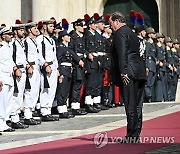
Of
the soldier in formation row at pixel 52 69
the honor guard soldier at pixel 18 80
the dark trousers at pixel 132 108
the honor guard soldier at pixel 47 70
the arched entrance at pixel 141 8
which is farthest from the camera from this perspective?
the arched entrance at pixel 141 8

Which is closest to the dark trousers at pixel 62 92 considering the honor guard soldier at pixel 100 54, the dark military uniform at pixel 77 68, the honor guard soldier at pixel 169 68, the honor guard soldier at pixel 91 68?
the dark military uniform at pixel 77 68

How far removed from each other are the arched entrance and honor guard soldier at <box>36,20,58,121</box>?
9043 millimetres

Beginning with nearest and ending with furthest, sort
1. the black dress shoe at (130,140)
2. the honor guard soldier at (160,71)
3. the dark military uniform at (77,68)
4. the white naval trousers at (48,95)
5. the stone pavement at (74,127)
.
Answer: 1. the black dress shoe at (130,140)
2. the stone pavement at (74,127)
3. the white naval trousers at (48,95)
4. the dark military uniform at (77,68)
5. the honor guard soldier at (160,71)

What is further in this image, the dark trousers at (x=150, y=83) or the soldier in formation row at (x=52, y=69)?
the dark trousers at (x=150, y=83)

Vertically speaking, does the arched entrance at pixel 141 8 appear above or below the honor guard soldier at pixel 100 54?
above

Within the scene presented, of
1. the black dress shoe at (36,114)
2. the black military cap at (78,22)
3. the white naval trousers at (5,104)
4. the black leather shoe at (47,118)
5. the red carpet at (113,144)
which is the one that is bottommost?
the red carpet at (113,144)

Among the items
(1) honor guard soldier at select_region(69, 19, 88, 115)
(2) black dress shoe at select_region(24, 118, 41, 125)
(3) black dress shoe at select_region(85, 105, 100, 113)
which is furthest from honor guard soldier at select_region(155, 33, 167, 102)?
(2) black dress shoe at select_region(24, 118, 41, 125)

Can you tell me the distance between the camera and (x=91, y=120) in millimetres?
14477

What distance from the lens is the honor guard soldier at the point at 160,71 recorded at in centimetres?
1988

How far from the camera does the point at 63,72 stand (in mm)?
15211

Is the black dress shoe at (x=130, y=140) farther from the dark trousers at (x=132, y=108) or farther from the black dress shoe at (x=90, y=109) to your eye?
the black dress shoe at (x=90, y=109)

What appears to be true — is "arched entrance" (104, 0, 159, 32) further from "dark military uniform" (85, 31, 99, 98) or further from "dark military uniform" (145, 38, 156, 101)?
"dark military uniform" (85, 31, 99, 98)

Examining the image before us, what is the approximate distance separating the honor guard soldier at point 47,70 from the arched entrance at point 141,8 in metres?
9.04

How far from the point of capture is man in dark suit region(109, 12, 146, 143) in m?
10.6
